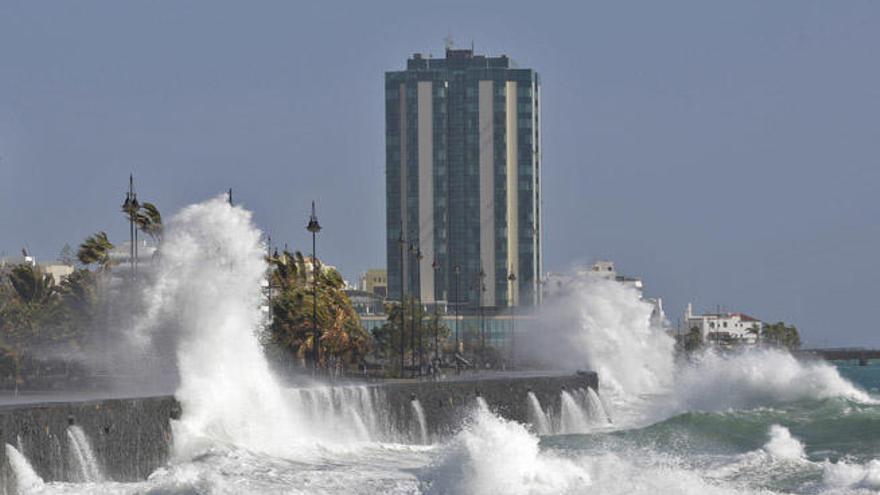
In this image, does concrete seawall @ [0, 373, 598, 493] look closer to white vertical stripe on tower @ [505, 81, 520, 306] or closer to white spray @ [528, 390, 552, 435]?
white spray @ [528, 390, 552, 435]

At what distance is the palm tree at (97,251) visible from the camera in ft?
209

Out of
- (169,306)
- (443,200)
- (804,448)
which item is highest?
(443,200)

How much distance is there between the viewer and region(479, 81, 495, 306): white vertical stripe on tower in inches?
6531

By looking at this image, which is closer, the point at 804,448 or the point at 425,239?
the point at 804,448

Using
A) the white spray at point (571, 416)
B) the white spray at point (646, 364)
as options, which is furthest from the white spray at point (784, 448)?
the white spray at point (646, 364)

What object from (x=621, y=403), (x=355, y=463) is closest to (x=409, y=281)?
(x=621, y=403)

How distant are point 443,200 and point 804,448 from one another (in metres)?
114

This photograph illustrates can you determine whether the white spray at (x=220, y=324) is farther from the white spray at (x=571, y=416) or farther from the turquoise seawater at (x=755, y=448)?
the white spray at (x=571, y=416)

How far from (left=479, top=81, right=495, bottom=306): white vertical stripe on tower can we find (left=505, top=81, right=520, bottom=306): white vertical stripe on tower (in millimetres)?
1468

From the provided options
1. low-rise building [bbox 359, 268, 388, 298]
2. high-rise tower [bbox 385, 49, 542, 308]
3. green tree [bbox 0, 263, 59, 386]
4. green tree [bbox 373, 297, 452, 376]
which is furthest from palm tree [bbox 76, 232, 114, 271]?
low-rise building [bbox 359, 268, 388, 298]

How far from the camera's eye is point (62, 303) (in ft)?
214

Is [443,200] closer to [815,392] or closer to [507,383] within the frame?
[815,392]

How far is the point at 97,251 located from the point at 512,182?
342 feet

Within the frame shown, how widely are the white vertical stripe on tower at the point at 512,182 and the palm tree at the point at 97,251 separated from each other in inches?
4032
